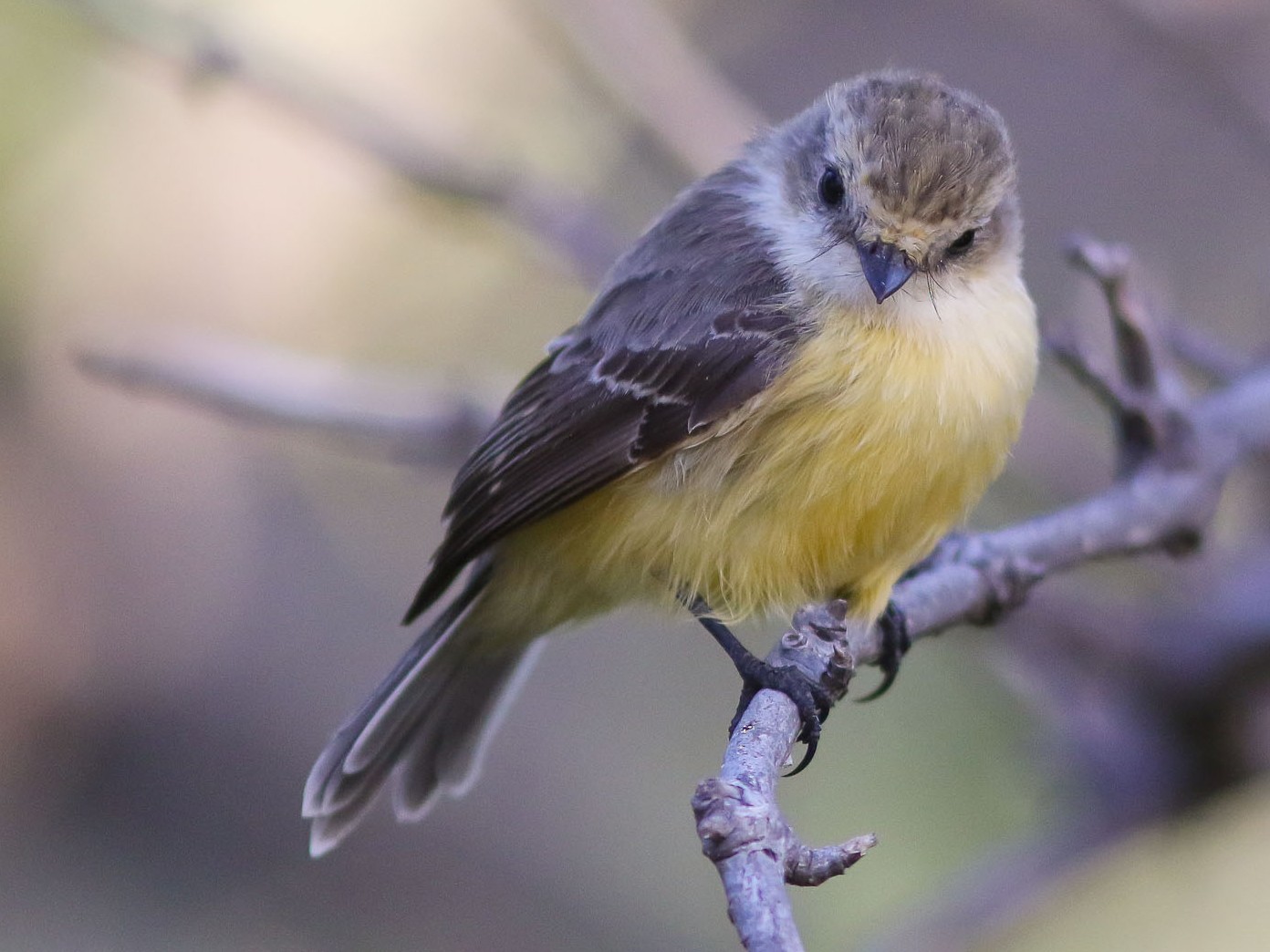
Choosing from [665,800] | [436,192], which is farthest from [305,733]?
[436,192]

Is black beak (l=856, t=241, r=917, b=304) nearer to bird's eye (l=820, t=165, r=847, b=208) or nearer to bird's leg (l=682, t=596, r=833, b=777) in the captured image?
bird's eye (l=820, t=165, r=847, b=208)

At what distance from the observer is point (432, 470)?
5.91m

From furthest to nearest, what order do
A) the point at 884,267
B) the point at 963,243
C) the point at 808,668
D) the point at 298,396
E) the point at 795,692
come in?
the point at 298,396 → the point at 963,243 → the point at 884,267 → the point at 808,668 → the point at 795,692

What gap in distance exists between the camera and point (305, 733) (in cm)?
661

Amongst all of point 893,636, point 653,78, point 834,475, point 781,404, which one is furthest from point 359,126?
point 893,636

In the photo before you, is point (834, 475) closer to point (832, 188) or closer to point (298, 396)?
point (832, 188)

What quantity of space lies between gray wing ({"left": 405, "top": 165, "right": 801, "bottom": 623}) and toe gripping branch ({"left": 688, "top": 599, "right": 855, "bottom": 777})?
22.8 inches

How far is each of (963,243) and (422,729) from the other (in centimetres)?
211

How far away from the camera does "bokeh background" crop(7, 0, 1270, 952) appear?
5.42m

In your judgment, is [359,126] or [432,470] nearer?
[359,126]

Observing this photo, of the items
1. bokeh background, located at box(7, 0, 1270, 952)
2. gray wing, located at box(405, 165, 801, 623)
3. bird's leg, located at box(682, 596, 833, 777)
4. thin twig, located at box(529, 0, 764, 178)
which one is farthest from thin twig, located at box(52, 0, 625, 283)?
bird's leg, located at box(682, 596, 833, 777)

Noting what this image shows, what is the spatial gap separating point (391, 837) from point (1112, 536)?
12.4 feet

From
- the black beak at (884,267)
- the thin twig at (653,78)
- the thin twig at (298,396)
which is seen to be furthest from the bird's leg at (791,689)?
the thin twig at (653,78)

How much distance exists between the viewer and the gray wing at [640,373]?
361 cm
